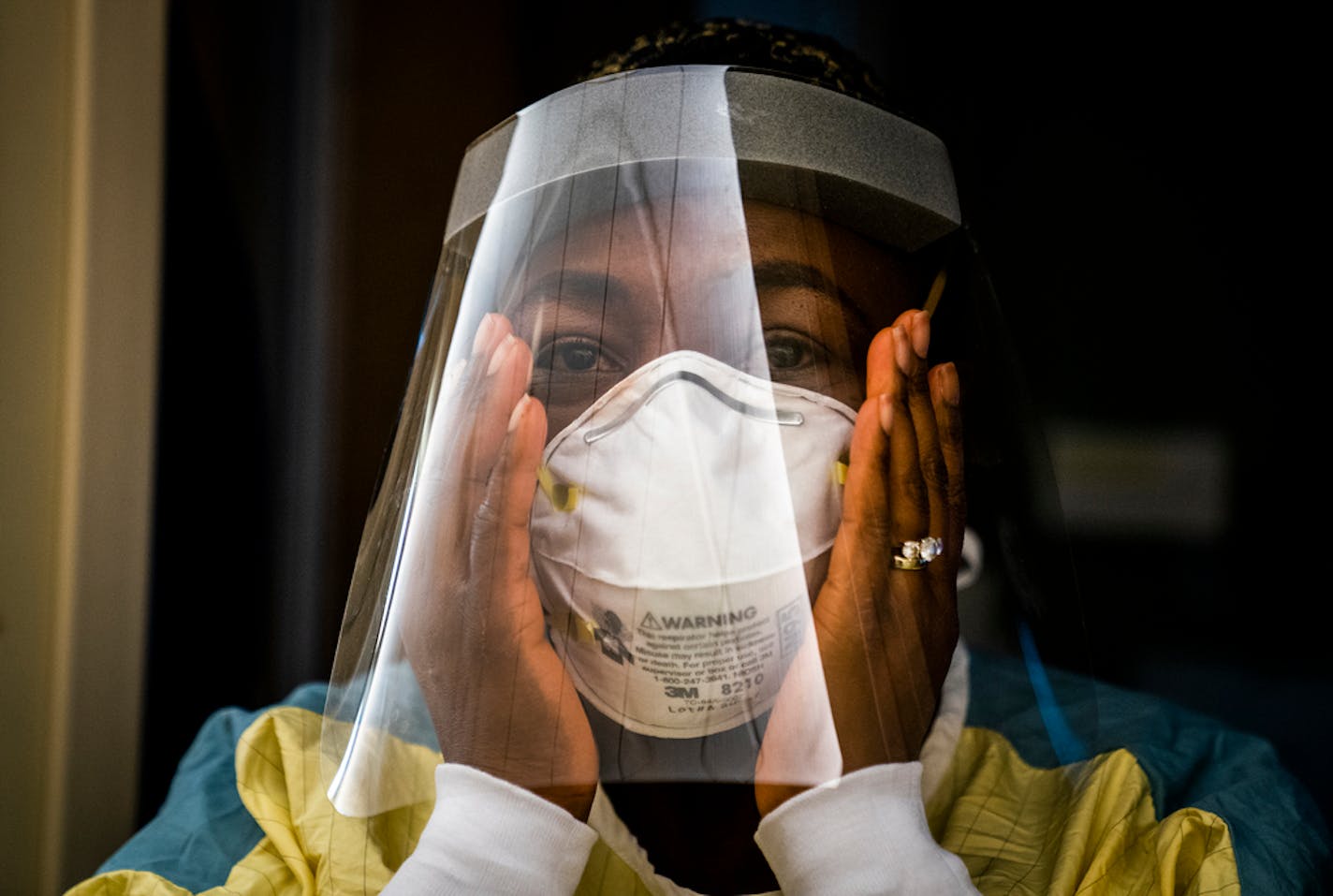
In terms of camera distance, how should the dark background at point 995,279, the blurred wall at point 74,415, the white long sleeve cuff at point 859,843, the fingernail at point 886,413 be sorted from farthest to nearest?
the dark background at point 995,279
the blurred wall at point 74,415
the fingernail at point 886,413
the white long sleeve cuff at point 859,843

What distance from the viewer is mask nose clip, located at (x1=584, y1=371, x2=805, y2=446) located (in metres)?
0.69

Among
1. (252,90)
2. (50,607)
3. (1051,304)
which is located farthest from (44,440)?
(1051,304)

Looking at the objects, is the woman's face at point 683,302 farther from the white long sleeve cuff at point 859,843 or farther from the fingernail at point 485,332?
the white long sleeve cuff at point 859,843

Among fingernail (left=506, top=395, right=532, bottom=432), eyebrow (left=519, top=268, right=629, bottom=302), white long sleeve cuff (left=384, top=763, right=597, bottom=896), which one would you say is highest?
eyebrow (left=519, top=268, right=629, bottom=302)

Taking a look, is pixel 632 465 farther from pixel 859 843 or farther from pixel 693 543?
pixel 859 843

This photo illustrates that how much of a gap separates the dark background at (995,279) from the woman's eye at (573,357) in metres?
0.62

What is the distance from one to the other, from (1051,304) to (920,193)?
891 mm

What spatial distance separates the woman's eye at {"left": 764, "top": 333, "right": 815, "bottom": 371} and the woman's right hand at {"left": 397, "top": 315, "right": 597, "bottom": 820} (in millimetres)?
167

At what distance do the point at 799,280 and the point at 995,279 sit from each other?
3.38 feet

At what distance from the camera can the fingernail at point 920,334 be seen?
77 cm

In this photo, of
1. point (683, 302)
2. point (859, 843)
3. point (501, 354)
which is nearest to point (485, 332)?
point (501, 354)

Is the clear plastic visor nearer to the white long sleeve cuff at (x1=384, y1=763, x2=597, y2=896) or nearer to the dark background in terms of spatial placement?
the white long sleeve cuff at (x1=384, y1=763, x2=597, y2=896)

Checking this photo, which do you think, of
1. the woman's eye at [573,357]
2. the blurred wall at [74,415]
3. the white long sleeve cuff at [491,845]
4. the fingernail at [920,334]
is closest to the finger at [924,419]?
the fingernail at [920,334]

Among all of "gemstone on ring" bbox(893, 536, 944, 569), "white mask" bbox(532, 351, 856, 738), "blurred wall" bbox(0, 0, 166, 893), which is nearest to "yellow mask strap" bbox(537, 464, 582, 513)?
"white mask" bbox(532, 351, 856, 738)
